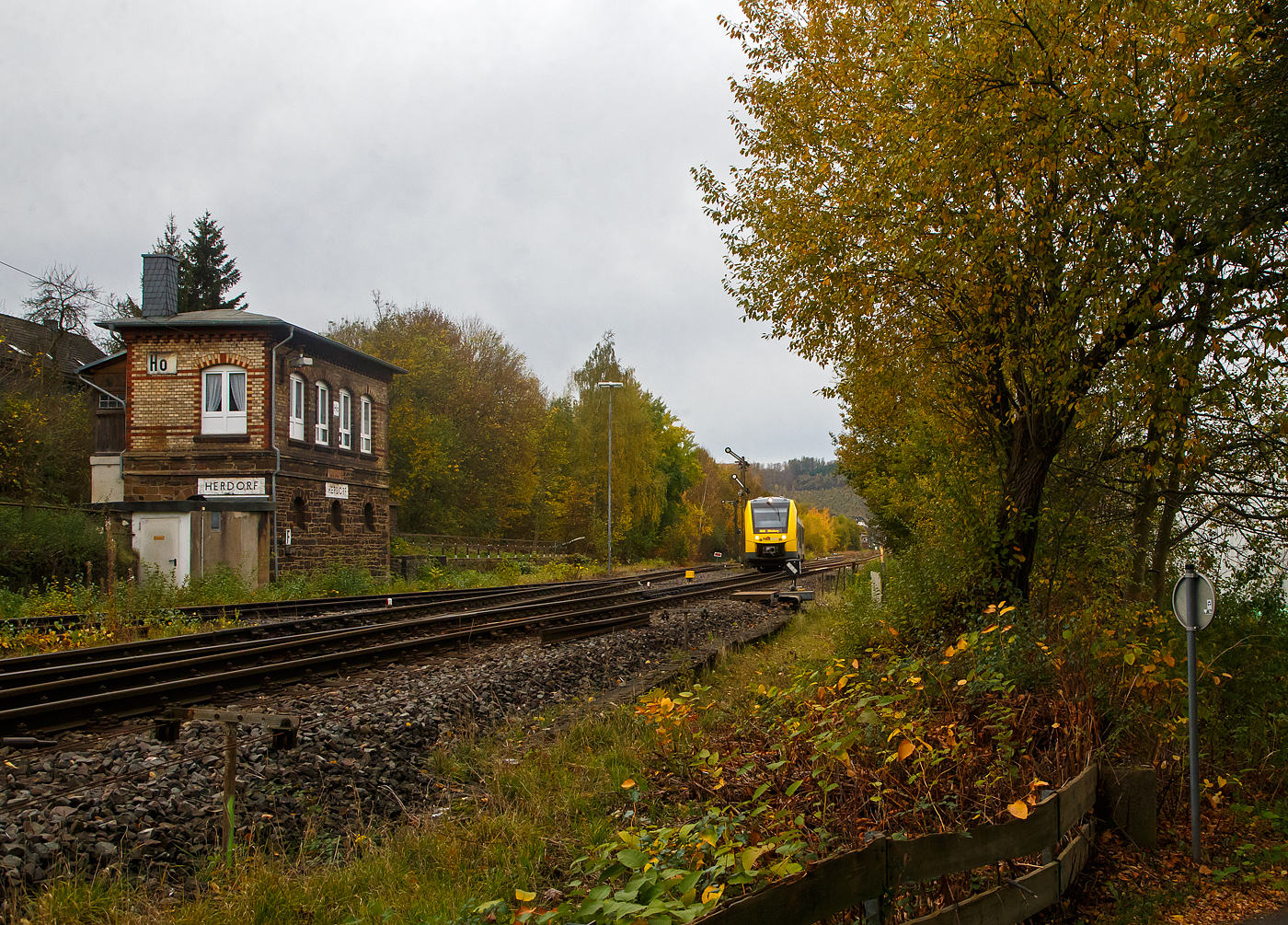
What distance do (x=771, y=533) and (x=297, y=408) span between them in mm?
19355

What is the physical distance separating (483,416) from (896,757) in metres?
42.6

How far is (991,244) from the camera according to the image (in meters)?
7.54

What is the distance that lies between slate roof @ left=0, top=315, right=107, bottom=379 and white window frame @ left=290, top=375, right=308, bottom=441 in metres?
10.2

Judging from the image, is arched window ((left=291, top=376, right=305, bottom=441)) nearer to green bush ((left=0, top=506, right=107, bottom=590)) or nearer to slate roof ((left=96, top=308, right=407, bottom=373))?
slate roof ((left=96, top=308, right=407, bottom=373))

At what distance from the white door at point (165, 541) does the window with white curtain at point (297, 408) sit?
4.47 metres

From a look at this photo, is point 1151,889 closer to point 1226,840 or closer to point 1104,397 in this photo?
point 1226,840

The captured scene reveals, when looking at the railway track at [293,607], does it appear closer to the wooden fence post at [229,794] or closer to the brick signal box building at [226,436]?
the brick signal box building at [226,436]

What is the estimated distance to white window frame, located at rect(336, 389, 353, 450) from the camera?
2758 cm

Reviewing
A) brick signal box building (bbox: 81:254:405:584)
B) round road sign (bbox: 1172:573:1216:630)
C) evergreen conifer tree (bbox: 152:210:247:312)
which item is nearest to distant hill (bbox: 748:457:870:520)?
evergreen conifer tree (bbox: 152:210:247:312)

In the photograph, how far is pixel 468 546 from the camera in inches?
1463

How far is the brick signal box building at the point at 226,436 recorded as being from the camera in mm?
22484

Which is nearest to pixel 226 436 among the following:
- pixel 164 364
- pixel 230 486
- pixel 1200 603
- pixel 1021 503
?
pixel 230 486

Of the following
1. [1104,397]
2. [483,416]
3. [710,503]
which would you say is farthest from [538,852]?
[710,503]

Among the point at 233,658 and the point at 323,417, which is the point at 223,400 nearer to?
the point at 323,417
